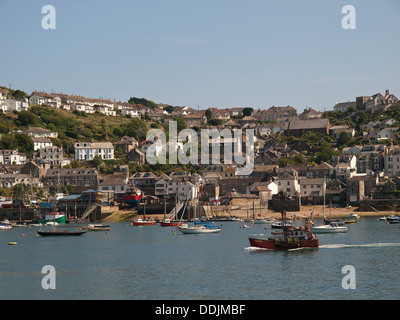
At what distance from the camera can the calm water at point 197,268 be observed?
40.1m

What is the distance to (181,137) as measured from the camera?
155m

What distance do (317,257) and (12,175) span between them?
77.1 meters

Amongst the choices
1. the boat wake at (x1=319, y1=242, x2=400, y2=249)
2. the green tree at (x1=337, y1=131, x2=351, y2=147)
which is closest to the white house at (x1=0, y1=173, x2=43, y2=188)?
the green tree at (x1=337, y1=131, x2=351, y2=147)

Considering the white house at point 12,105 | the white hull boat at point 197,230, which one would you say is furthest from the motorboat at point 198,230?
the white house at point 12,105

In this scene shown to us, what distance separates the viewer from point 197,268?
49250 mm

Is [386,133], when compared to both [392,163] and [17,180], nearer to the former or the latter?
[392,163]

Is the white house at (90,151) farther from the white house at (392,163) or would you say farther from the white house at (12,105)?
the white house at (392,163)

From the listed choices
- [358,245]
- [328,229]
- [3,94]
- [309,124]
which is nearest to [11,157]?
[3,94]

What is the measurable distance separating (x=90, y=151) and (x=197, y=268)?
88596mm

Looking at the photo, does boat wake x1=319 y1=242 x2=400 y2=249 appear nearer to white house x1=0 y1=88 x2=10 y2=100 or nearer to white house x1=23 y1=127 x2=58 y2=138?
white house x1=23 y1=127 x2=58 y2=138

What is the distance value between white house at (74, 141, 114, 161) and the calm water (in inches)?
2361

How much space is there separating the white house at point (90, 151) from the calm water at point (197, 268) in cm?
5997

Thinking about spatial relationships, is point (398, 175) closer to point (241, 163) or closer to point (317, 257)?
point (241, 163)
